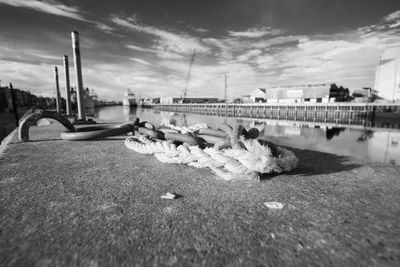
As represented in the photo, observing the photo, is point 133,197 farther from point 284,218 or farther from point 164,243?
point 284,218

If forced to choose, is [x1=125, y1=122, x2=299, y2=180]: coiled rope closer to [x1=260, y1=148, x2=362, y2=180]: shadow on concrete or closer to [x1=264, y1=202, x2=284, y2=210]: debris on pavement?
[x1=260, y1=148, x2=362, y2=180]: shadow on concrete

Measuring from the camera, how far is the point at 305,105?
40.2 m

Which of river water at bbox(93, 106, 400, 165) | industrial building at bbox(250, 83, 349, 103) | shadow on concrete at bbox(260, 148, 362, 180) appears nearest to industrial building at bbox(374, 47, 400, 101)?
industrial building at bbox(250, 83, 349, 103)

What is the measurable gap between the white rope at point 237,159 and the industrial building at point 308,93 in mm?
52505

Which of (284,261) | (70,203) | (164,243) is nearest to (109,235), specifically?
(164,243)

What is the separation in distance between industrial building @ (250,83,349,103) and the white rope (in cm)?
5251

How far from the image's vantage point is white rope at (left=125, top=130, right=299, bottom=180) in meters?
2.17

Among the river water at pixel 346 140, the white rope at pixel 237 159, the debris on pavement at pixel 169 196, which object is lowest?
the river water at pixel 346 140

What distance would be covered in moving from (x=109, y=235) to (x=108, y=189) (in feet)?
2.65

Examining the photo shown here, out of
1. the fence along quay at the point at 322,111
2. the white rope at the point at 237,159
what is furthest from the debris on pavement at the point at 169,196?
the fence along quay at the point at 322,111

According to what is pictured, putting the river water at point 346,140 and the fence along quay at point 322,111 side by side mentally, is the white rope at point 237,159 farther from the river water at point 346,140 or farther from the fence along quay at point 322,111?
the fence along quay at point 322,111

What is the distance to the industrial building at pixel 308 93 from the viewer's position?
46.7 metres

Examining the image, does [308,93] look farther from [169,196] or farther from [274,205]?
[169,196]

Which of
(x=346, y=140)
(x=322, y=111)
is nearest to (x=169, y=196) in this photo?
(x=346, y=140)
